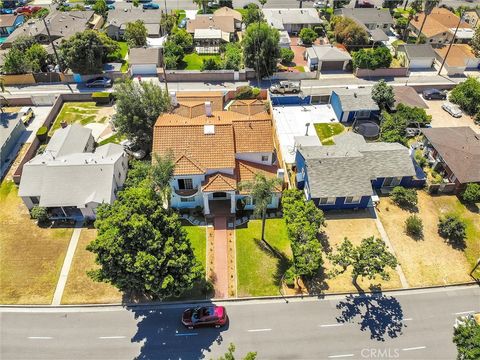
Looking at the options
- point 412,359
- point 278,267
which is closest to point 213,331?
point 278,267

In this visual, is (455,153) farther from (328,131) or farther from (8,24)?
(8,24)

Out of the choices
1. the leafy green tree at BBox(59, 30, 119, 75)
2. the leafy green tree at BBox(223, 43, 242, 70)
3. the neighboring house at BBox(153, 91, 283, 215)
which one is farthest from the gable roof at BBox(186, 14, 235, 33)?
the neighboring house at BBox(153, 91, 283, 215)

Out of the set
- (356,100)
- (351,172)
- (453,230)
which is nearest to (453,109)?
(356,100)

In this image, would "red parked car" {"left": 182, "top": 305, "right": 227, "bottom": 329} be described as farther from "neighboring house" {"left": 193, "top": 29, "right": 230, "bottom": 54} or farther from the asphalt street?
"neighboring house" {"left": 193, "top": 29, "right": 230, "bottom": 54}

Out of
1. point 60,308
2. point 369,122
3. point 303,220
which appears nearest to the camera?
point 60,308

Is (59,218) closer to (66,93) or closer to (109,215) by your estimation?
(109,215)

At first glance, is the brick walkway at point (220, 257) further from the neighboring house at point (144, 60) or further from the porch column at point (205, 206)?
the neighboring house at point (144, 60)
